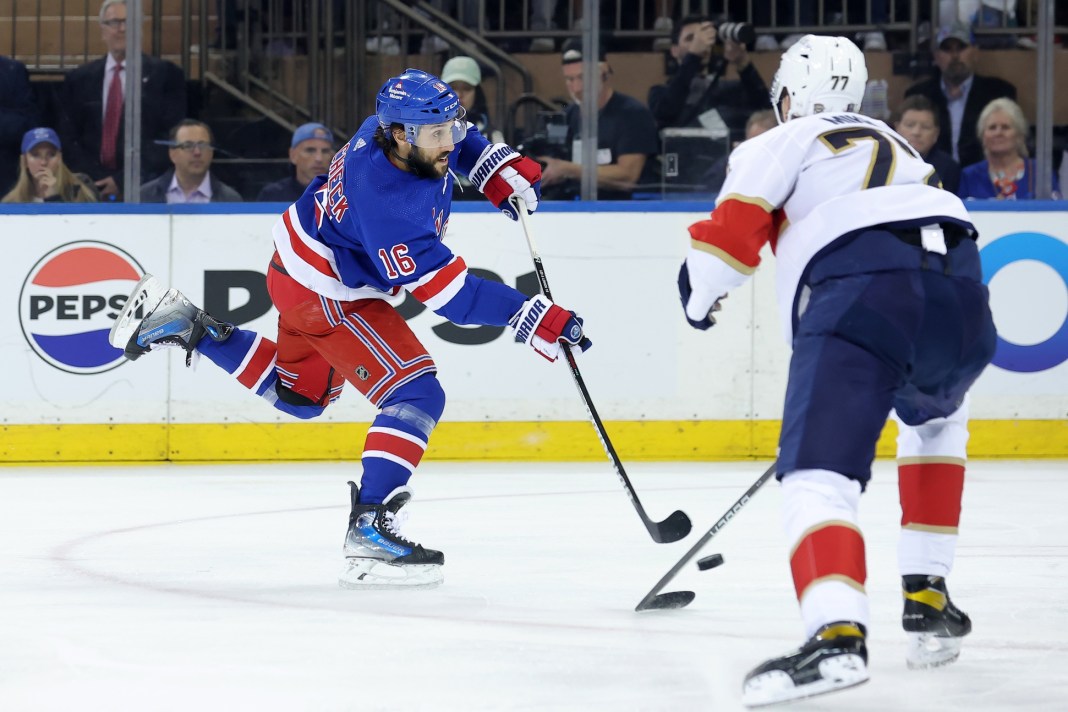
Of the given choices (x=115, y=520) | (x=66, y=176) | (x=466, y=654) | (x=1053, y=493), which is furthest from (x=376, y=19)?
(x=466, y=654)

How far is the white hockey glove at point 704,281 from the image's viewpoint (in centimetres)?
243

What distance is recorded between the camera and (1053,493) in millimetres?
5039

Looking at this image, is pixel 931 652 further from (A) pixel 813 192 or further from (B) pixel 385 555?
(B) pixel 385 555

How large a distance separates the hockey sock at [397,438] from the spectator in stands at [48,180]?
2851 mm

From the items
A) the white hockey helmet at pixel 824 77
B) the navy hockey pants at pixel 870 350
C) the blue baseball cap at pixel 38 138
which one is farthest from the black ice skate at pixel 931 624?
the blue baseball cap at pixel 38 138

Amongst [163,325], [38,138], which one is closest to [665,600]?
[163,325]

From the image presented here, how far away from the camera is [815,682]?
214cm

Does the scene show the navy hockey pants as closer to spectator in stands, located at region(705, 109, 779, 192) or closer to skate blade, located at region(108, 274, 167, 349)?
skate blade, located at region(108, 274, 167, 349)

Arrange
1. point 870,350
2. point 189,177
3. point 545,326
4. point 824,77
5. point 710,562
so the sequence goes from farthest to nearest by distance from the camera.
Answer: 1. point 189,177
2. point 545,326
3. point 710,562
4. point 824,77
5. point 870,350

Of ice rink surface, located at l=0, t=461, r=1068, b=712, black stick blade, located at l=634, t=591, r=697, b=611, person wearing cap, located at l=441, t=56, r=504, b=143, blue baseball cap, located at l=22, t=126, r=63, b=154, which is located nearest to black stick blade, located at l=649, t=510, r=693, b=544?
ice rink surface, located at l=0, t=461, r=1068, b=712

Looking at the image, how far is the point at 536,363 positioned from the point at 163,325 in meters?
2.11

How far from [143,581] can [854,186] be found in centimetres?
185

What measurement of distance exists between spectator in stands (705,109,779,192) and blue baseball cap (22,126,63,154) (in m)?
2.48

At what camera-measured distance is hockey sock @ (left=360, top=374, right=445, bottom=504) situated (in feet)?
11.5
